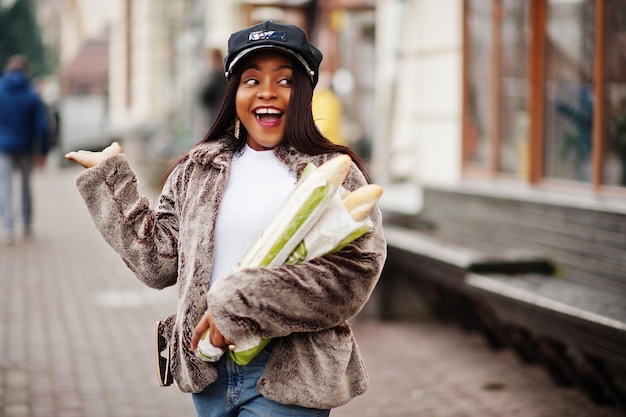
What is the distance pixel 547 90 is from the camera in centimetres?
771

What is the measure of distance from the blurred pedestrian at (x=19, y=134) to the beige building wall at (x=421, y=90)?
4750mm

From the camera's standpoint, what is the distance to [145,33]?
28.8m

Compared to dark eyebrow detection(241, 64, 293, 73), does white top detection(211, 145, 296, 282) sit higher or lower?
lower

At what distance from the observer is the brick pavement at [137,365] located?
233 inches

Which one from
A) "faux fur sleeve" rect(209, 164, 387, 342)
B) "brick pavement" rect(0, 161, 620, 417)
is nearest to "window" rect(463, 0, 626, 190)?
"brick pavement" rect(0, 161, 620, 417)

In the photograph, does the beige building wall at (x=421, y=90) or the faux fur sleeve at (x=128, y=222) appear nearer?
the faux fur sleeve at (x=128, y=222)

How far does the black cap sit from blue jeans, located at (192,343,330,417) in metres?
0.83

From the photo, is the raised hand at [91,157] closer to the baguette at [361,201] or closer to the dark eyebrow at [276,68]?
the dark eyebrow at [276,68]

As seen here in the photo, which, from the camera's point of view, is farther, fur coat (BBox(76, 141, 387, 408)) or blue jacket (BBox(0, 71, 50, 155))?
blue jacket (BBox(0, 71, 50, 155))

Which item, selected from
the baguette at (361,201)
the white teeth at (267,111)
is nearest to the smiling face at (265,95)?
the white teeth at (267,111)

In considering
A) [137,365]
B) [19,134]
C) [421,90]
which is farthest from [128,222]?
[19,134]

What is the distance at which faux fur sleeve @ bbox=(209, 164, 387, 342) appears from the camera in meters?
2.63

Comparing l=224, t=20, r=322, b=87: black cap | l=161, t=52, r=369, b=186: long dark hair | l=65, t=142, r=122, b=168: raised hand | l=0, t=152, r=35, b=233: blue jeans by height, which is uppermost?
l=224, t=20, r=322, b=87: black cap

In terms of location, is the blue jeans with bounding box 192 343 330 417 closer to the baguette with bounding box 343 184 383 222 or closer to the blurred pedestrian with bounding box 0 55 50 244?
the baguette with bounding box 343 184 383 222
